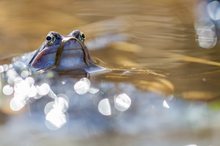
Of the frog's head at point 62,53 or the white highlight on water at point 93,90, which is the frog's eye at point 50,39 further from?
the white highlight on water at point 93,90

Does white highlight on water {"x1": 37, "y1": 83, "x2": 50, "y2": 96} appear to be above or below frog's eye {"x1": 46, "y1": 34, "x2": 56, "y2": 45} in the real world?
below

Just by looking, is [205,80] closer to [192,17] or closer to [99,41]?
[99,41]

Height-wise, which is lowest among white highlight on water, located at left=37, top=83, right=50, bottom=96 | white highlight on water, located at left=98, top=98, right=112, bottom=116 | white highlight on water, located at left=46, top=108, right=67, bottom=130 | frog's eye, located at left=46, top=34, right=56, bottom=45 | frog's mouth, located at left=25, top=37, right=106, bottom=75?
white highlight on water, located at left=46, top=108, right=67, bottom=130

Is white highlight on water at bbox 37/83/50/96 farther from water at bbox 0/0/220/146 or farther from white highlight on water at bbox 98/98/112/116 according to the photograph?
white highlight on water at bbox 98/98/112/116

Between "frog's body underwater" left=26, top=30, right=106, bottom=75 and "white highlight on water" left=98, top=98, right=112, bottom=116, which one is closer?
"white highlight on water" left=98, top=98, right=112, bottom=116

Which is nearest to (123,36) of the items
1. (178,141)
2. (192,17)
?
(192,17)

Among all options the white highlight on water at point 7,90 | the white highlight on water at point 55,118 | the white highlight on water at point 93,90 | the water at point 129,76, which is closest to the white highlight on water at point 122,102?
the water at point 129,76

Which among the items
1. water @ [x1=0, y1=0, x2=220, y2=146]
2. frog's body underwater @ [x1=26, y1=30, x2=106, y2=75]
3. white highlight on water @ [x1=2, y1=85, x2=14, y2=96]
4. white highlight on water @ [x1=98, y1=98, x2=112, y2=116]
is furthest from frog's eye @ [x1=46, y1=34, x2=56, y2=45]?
white highlight on water @ [x1=98, y1=98, x2=112, y2=116]
